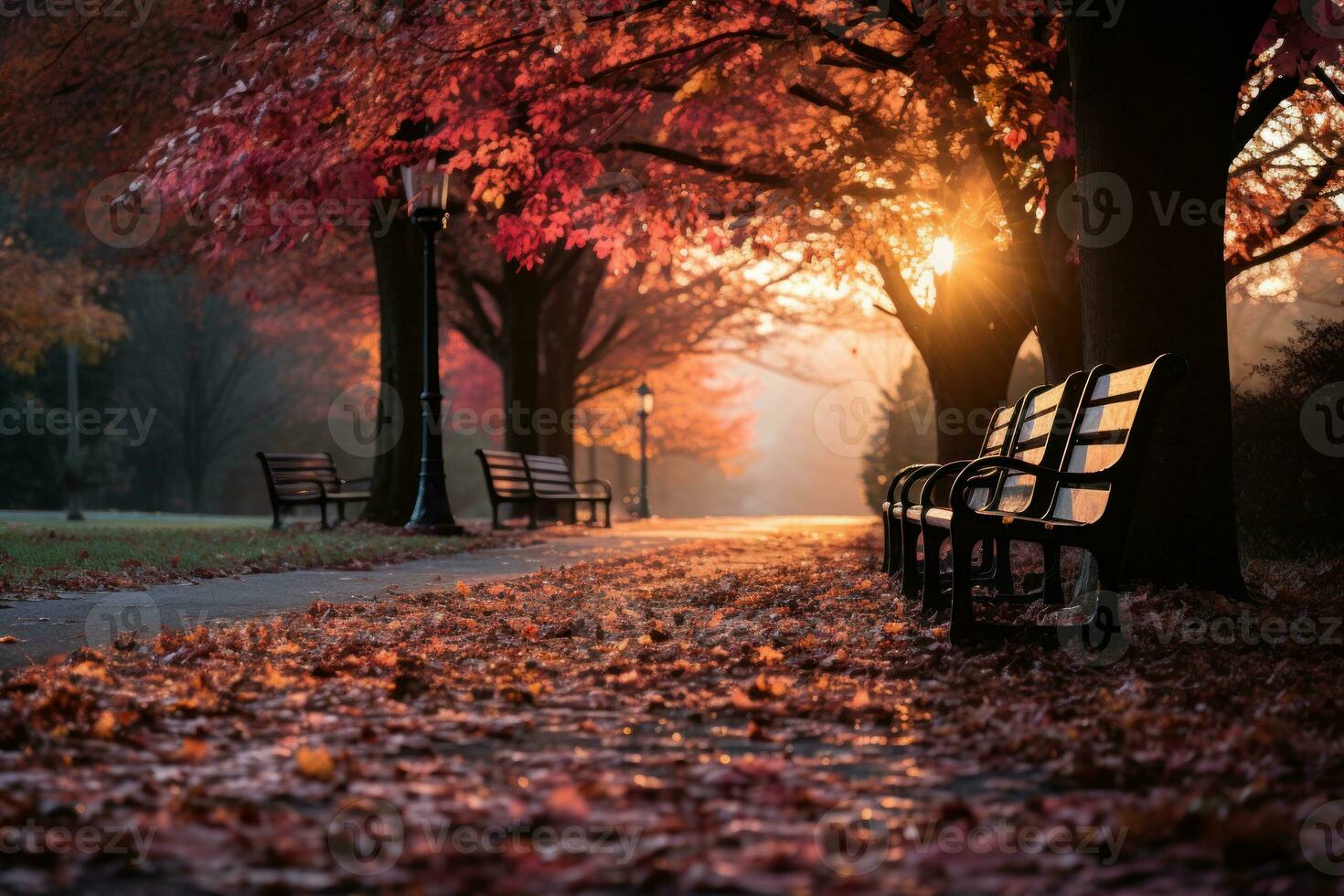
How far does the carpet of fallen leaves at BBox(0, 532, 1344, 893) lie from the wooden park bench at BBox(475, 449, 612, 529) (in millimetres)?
9698

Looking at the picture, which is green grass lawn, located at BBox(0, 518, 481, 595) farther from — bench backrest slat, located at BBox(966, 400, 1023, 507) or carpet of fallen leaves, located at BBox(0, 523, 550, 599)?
bench backrest slat, located at BBox(966, 400, 1023, 507)

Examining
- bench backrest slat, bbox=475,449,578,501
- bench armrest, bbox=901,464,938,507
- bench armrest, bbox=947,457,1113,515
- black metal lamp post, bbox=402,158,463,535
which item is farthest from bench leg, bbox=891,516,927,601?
bench backrest slat, bbox=475,449,578,501

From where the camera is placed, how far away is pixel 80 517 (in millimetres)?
19516

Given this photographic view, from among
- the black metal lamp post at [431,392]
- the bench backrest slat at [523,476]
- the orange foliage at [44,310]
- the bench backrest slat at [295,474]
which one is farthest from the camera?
the orange foliage at [44,310]

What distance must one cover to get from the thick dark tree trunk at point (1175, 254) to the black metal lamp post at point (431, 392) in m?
8.38

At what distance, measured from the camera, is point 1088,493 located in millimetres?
5152

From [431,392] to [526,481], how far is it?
366cm

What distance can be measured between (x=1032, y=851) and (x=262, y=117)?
23.6 ft

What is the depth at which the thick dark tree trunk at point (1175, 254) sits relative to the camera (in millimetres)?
5719

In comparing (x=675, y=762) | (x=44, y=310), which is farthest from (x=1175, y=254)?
(x=44, y=310)

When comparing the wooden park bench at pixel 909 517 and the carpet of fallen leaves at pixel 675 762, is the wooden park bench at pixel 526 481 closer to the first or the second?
the wooden park bench at pixel 909 517

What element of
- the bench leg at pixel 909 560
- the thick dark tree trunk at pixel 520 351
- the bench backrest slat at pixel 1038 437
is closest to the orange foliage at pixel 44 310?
the thick dark tree trunk at pixel 520 351

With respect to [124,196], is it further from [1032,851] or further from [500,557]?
[1032,851]

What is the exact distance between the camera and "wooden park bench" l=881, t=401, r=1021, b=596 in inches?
270
